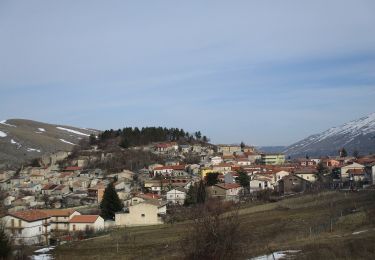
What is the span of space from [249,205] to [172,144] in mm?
58067

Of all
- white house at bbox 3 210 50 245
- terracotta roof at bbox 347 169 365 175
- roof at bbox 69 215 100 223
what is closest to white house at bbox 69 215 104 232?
roof at bbox 69 215 100 223

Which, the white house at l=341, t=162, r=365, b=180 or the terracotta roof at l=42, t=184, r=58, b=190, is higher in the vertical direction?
the white house at l=341, t=162, r=365, b=180

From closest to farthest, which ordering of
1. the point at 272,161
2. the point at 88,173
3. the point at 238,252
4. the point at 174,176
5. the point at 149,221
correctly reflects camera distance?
the point at 238,252, the point at 149,221, the point at 174,176, the point at 88,173, the point at 272,161

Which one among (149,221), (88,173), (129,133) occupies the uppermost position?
(129,133)

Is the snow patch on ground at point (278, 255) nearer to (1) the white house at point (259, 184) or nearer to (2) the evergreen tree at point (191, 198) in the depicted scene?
(2) the evergreen tree at point (191, 198)

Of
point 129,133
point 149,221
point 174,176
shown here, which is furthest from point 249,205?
point 129,133

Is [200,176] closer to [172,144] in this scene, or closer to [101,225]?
[172,144]

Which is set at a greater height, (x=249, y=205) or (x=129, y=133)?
(x=129, y=133)

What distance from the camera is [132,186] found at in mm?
83375

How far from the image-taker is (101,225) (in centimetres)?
5388

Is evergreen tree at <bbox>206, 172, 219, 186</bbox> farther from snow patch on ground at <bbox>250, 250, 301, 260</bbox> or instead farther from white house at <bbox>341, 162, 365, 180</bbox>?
snow patch on ground at <bbox>250, 250, 301, 260</bbox>

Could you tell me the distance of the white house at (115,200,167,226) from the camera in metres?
57.7

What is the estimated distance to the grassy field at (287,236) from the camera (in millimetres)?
22734

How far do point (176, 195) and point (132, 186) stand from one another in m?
13.7
